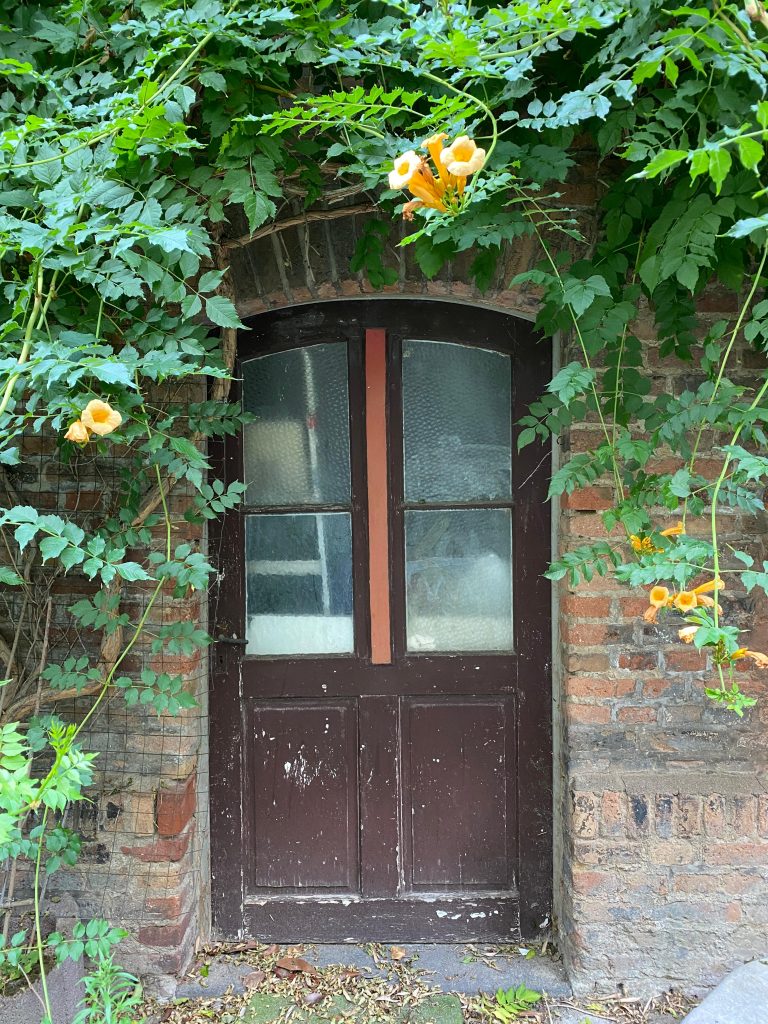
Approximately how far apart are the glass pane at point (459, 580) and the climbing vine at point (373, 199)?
444mm

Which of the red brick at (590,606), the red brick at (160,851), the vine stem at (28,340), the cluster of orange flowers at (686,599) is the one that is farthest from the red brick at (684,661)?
the vine stem at (28,340)

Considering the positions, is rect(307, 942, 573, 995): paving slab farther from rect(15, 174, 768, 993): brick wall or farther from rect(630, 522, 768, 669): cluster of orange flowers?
rect(630, 522, 768, 669): cluster of orange flowers

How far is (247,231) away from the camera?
2381mm

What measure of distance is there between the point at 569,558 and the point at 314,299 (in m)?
1.21

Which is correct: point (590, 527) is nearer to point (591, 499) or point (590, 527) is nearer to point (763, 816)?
point (591, 499)

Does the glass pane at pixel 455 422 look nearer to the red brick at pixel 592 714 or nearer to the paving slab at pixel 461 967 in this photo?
the red brick at pixel 592 714

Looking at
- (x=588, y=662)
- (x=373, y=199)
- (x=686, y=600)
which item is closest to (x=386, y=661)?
(x=588, y=662)

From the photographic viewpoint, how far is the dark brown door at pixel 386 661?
2.62 metres

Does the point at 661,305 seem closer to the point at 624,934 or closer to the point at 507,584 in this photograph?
the point at 507,584

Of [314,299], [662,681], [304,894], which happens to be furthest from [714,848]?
[314,299]

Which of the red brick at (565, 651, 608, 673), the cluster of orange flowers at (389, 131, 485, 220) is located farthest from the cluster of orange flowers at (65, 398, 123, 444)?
the red brick at (565, 651, 608, 673)

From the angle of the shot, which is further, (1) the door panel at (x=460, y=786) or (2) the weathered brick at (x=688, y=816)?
(1) the door panel at (x=460, y=786)

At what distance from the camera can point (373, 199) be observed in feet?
7.57

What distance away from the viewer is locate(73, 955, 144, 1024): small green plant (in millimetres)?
1964
